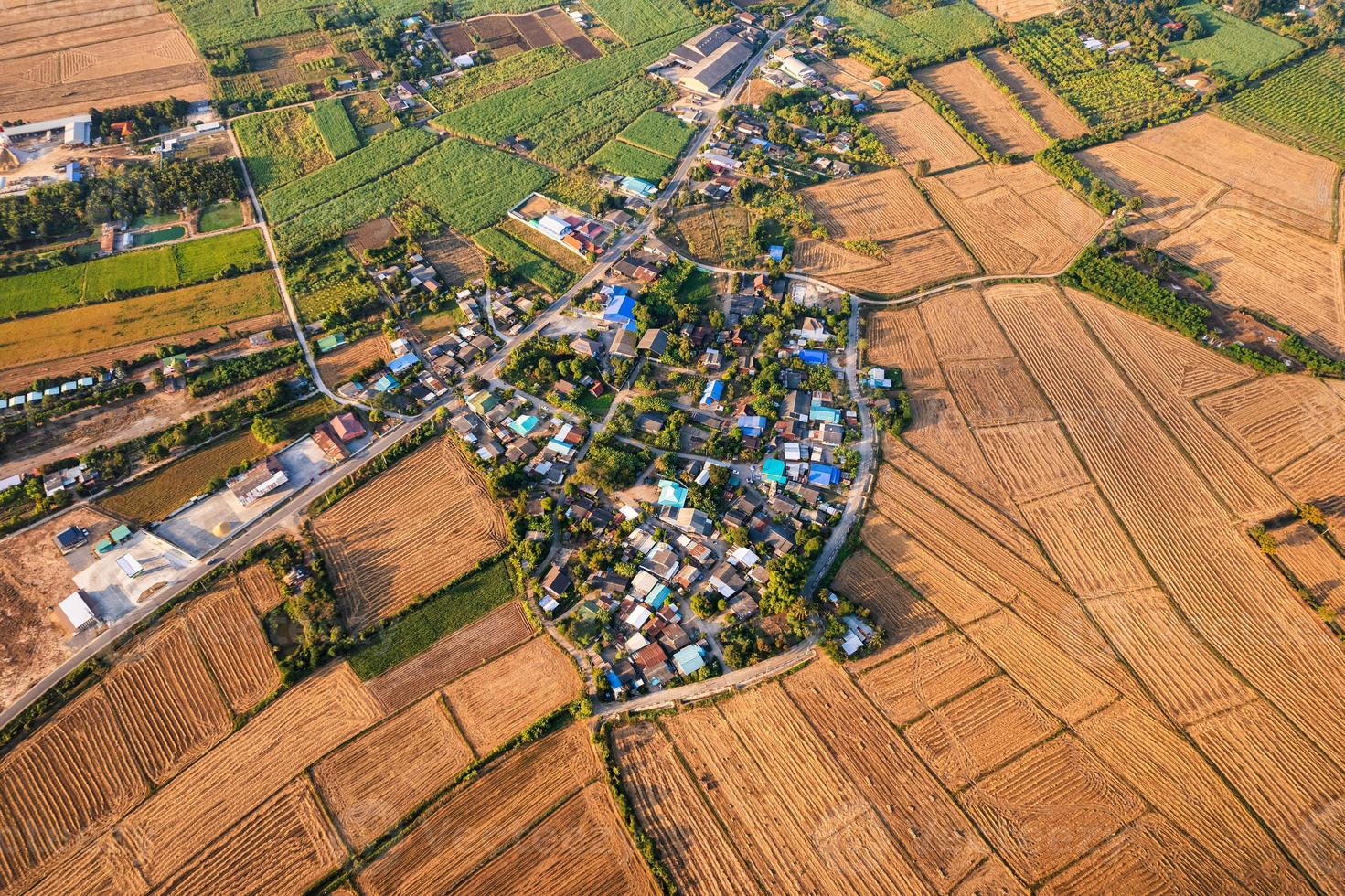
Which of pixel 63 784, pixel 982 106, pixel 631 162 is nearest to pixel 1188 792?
pixel 63 784

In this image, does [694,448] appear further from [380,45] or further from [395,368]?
[380,45]

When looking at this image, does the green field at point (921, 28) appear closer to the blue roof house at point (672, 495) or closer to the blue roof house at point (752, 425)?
the blue roof house at point (752, 425)

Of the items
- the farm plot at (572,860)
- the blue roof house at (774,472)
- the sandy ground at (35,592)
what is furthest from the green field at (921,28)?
the sandy ground at (35,592)

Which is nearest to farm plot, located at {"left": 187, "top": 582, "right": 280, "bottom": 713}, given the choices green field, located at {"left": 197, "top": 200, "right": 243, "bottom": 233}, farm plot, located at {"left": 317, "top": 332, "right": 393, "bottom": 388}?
farm plot, located at {"left": 317, "top": 332, "right": 393, "bottom": 388}

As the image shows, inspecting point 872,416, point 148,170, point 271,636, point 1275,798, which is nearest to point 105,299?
point 148,170

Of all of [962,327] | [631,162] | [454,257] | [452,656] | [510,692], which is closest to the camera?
[510,692]

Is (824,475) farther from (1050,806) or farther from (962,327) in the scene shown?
(1050,806)
